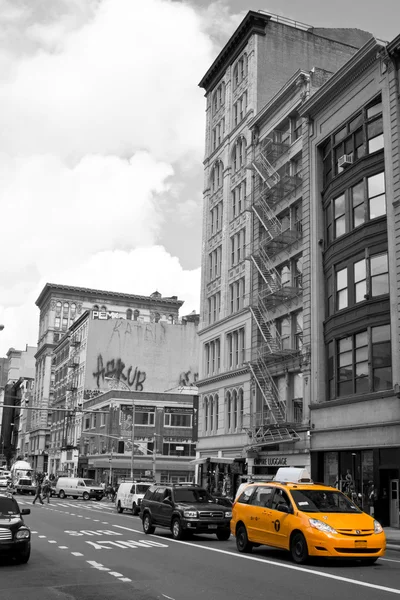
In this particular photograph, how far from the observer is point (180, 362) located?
89125 mm

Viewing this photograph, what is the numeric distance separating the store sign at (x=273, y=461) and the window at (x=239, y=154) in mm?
20614

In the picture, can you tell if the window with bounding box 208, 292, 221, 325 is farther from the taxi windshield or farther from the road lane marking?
the taxi windshield

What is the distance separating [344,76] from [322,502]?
83.5ft

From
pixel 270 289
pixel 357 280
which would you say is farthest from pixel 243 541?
pixel 270 289

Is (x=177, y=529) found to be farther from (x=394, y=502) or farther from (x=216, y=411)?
(x=216, y=411)

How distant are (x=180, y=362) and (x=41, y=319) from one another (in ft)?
→ 229

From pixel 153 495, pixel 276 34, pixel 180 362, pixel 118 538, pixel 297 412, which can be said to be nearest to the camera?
pixel 118 538

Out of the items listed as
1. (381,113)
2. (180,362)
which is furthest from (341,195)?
(180,362)

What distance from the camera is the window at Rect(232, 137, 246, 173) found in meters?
50.2

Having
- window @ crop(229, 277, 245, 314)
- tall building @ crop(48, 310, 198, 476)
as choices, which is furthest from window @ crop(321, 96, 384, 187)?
tall building @ crop(48, 310, 198, 476)

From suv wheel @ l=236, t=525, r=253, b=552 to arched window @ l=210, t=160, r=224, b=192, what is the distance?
38.8 metres

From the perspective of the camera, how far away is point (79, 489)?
5888 centimetres

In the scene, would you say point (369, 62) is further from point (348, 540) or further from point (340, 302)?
point (348, 540)

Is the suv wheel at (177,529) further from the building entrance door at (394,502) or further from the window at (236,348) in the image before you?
the window at (236,348)
